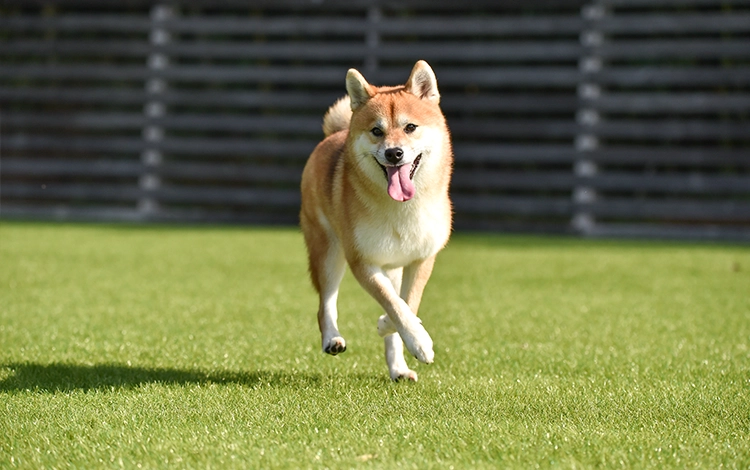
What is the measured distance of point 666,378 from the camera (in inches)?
142

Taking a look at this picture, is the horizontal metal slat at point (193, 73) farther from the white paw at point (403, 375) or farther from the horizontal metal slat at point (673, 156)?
the white paw at point (403, 375)

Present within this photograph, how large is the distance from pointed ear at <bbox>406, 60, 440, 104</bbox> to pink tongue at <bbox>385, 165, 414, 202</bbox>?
0.38m

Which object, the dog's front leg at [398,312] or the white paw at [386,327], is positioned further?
the white paw at [386,327]

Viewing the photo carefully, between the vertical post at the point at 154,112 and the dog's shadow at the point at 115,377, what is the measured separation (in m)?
8.11

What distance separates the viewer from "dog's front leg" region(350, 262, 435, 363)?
10.7 feet

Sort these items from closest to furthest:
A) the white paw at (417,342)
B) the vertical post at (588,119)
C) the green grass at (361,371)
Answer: the green grass at (361,371)
the white paw at (417,342)
the vertical post at (588,119)

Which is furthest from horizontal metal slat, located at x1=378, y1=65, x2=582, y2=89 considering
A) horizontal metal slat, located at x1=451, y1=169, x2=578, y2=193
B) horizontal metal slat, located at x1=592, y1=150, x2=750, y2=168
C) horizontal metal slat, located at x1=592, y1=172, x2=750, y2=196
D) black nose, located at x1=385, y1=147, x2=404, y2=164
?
black nose, located at x1=385, y1=147, x2=404, y2=164

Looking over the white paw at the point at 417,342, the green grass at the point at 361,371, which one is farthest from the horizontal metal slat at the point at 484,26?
the white paw at the point at 417,342

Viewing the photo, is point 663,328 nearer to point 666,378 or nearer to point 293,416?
point 666,378

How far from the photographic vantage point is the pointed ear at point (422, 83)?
3688mm

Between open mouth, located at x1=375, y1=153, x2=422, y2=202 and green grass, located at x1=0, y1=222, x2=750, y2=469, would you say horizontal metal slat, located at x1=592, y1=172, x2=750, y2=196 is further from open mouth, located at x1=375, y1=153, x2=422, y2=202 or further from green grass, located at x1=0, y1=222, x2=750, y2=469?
open mouth, located at x1=375, y1=153, x2=422, y2=202

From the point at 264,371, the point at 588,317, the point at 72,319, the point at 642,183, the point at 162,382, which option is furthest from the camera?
the point at 642,183

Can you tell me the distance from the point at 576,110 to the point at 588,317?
5.82 metres

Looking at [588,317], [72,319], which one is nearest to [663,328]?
[588,317]
